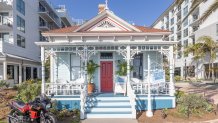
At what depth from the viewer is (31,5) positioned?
138ft

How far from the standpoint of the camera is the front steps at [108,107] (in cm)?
1278

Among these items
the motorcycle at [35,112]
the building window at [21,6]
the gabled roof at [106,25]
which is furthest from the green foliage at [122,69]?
the building window at [21,6]

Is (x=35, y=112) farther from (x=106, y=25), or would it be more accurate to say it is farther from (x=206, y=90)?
(x=206, y=90)

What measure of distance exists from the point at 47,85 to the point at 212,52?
3351 centimetres

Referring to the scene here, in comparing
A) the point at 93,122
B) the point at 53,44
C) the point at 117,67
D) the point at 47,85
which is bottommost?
the point at 93,122

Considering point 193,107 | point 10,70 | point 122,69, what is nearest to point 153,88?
point 122,69

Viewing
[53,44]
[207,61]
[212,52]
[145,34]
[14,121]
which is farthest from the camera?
[207,61]

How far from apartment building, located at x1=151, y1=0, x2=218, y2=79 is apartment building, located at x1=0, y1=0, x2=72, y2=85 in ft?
69.1

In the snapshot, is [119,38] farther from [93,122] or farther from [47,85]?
[93,122]

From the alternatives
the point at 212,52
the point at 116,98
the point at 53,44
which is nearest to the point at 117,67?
the point at 116,98

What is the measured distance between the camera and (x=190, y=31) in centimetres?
5591

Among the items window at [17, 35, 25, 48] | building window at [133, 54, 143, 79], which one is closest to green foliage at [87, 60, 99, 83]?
building window at [133, 54, 143, 79]

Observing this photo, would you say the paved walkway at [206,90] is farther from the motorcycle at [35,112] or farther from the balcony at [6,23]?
the balcony at [6,23]

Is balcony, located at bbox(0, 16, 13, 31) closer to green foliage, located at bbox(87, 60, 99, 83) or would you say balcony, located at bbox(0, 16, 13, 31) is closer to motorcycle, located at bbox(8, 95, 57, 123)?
green foliage, located at bbox(87, 60, 99, 83)
